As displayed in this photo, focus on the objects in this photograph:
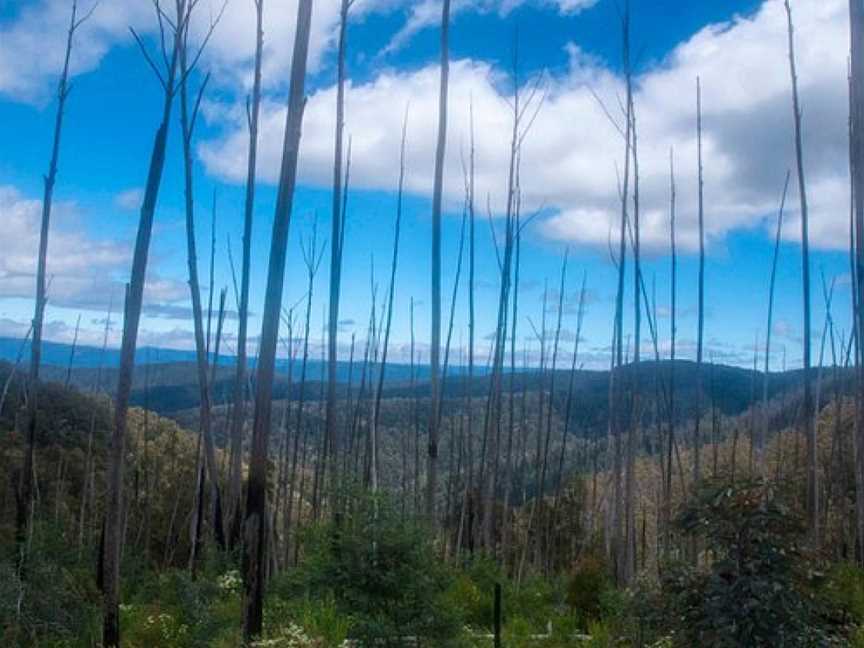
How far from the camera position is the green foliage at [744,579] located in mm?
4191

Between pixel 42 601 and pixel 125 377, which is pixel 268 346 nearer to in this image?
pixel 125 377

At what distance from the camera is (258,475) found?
19.2ft

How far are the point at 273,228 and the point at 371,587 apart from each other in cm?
242

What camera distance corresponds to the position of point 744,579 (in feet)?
14.0

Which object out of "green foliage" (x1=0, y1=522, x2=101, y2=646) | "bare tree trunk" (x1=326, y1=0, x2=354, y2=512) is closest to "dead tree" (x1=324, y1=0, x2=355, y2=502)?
"bare tree trunk" (x1=326, y1=0, x2=354, y2=512)

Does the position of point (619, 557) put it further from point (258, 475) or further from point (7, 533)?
point (7, 533)

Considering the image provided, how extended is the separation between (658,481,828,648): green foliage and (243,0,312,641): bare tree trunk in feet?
8.33

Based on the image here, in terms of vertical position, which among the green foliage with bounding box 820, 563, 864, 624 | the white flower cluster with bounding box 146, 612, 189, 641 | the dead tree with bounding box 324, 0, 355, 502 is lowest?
the white flower cluster with bounding box 146, 612, 189, 641

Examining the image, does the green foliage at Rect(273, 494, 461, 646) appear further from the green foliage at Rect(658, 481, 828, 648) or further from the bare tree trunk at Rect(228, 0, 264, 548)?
the bare tree trunk at Rect(228, 0, 264, 548)

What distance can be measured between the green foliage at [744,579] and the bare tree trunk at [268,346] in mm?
2540

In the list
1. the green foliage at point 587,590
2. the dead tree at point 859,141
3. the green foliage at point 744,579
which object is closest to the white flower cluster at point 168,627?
the green foliage at point 587,590

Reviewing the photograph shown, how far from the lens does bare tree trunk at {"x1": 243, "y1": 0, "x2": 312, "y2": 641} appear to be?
5.77 m

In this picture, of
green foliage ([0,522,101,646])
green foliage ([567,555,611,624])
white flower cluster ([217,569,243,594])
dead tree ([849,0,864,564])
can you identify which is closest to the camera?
dead tree ([849,0,864,564])

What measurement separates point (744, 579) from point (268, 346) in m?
3.25
